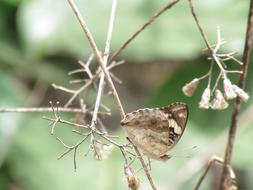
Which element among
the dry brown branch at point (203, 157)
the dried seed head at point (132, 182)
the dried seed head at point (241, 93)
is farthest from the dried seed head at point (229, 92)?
the dry brown branch at point (203, 157)

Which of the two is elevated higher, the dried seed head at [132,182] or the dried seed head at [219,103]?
the dried seed head at [219,103]

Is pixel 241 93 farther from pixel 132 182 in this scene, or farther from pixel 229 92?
pixel 132 182

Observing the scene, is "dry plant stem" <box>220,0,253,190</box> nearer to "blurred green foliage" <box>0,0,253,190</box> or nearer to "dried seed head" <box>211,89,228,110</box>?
"dried seed head" <box>211,89,228,110</box>

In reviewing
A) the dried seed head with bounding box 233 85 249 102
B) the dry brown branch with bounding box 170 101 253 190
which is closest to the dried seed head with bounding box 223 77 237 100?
the dried seed head with bounding box 233 85 249 102

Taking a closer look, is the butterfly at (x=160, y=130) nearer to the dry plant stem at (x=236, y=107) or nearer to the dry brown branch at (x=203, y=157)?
the dry plant stem at (x=236, y=107)

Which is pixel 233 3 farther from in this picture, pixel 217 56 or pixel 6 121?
pixel 217 56

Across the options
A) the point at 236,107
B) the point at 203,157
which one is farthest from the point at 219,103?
the point at 203,157
